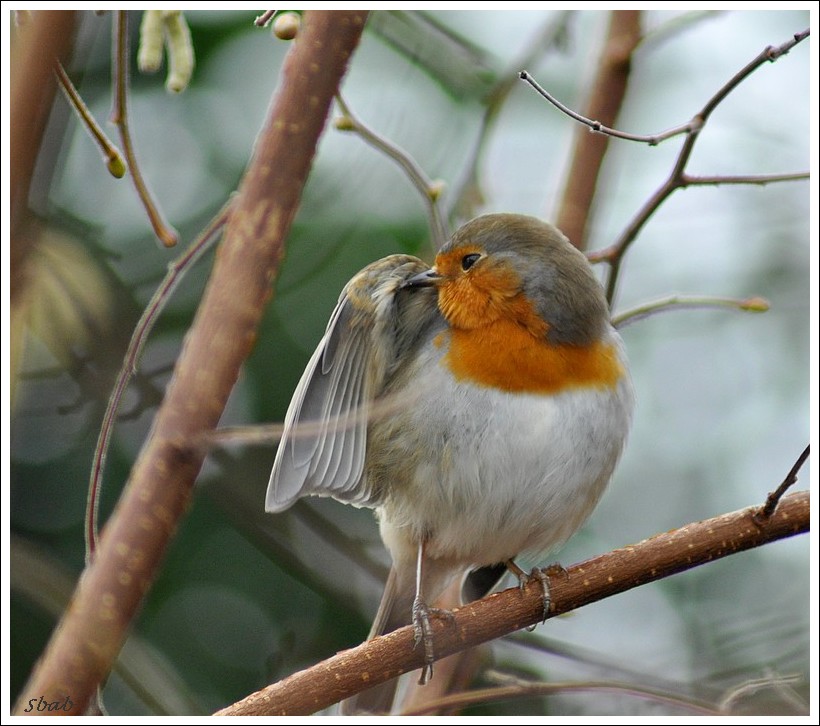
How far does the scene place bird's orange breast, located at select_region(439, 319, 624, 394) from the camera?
1.75m

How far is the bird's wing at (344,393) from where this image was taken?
63.5 inches

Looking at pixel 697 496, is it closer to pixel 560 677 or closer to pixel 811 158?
pixel 560 677

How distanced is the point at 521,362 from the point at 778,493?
55cm

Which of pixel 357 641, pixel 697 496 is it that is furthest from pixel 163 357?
pixel 697 496

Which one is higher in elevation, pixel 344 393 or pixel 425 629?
pixel 344 393

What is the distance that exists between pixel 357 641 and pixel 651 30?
167 centimetres

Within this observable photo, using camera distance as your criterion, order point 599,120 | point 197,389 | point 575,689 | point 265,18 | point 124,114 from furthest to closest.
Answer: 1. point 599,120
2. point 575,689
3. point 265,18
4. point 124,114
5. point 197,389

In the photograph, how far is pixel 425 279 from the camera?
6.04 feet

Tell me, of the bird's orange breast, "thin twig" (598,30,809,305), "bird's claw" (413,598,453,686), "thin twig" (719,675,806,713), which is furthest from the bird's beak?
"thin twig" (719,675,806,713)

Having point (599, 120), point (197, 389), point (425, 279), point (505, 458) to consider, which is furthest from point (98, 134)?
point (599, 120)

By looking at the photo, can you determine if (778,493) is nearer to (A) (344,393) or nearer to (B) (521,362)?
(B) (521,362)

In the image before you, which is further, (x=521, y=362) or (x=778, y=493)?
(x=521, y=362)

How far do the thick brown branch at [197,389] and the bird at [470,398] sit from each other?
676 mm

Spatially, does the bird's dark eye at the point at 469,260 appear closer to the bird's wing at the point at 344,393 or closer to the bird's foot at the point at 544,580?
the bird's wing at the point at 344,393
